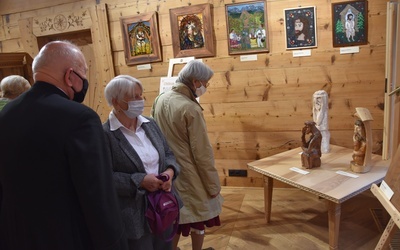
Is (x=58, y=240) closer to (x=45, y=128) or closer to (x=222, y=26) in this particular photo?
(x=45, y=128)

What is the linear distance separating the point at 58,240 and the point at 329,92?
2680 mm

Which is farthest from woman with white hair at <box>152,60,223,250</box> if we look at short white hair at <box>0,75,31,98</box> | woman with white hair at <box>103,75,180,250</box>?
short white hair at <box>0,75,31,98</box>

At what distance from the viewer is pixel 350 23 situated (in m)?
2.72

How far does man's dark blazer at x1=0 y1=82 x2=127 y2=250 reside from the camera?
908 millimetres

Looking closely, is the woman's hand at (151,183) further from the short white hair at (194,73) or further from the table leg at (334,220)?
the table leg at (334,220)

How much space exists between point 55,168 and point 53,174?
2 centimetres

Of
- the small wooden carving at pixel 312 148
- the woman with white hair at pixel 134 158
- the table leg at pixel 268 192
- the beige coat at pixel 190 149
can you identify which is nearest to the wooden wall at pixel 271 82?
the table leg at pixel 268 192

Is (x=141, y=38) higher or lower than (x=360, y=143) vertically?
higher

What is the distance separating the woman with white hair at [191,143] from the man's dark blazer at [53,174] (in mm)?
830

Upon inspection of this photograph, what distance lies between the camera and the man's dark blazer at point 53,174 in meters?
0.91

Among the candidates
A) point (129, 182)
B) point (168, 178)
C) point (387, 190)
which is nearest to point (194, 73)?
point (168, 178)

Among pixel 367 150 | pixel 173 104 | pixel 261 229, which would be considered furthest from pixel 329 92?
pixel 173 104

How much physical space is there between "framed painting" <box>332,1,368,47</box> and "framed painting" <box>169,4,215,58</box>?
1183 mm

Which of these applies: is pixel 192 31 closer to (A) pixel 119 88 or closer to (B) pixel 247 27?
(B) pixel 247 27
